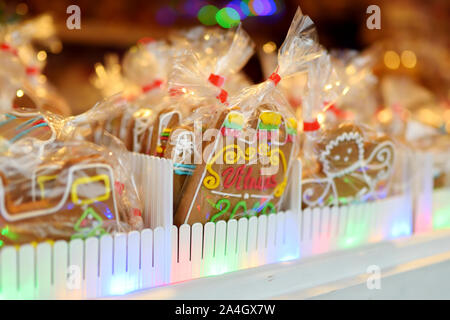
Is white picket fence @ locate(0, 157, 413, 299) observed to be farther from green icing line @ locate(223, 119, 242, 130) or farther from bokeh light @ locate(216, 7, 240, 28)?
bokeh light @ locate(216, 7, 240, 28)

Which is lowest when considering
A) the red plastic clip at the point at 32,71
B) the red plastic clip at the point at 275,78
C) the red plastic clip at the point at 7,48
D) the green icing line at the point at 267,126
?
the green icing line at the point at 267,126

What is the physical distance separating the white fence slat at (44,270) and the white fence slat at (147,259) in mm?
152

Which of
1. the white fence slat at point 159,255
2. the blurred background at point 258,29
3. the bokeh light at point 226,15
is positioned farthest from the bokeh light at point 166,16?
the white fence slat at point 159,255

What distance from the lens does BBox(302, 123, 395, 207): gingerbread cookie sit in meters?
0.99

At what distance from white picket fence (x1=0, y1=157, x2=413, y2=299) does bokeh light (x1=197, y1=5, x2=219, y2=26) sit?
177 centimetres

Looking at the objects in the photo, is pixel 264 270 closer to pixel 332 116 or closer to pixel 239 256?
pixel 239 256

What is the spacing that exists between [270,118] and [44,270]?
493 millimetres

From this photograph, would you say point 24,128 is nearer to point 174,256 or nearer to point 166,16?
point 174,256

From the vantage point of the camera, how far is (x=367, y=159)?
104cm

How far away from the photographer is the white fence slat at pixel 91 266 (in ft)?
2.28

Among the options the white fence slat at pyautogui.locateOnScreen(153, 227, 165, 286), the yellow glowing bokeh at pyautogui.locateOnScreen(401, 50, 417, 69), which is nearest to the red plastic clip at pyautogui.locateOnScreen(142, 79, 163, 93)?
the white fence slat at pyautogui.locateOnScreen(153, 227, 165, 286)

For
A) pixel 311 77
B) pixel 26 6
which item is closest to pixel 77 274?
pixel 311 77

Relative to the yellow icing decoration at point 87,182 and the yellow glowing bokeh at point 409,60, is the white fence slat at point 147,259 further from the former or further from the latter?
the yellow glowing bokeh at point 409,60

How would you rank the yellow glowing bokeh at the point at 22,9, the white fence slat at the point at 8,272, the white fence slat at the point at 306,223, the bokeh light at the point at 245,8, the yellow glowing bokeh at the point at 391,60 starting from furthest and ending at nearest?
the bokeh light at the point at 245,8 → the yellow glowing bokeh at the point at 391,60 → the yellow glowing bokeh at the point at 22,9 → the white fence slat at the point at 306,223 → the white fence slat at the point at 8,272
